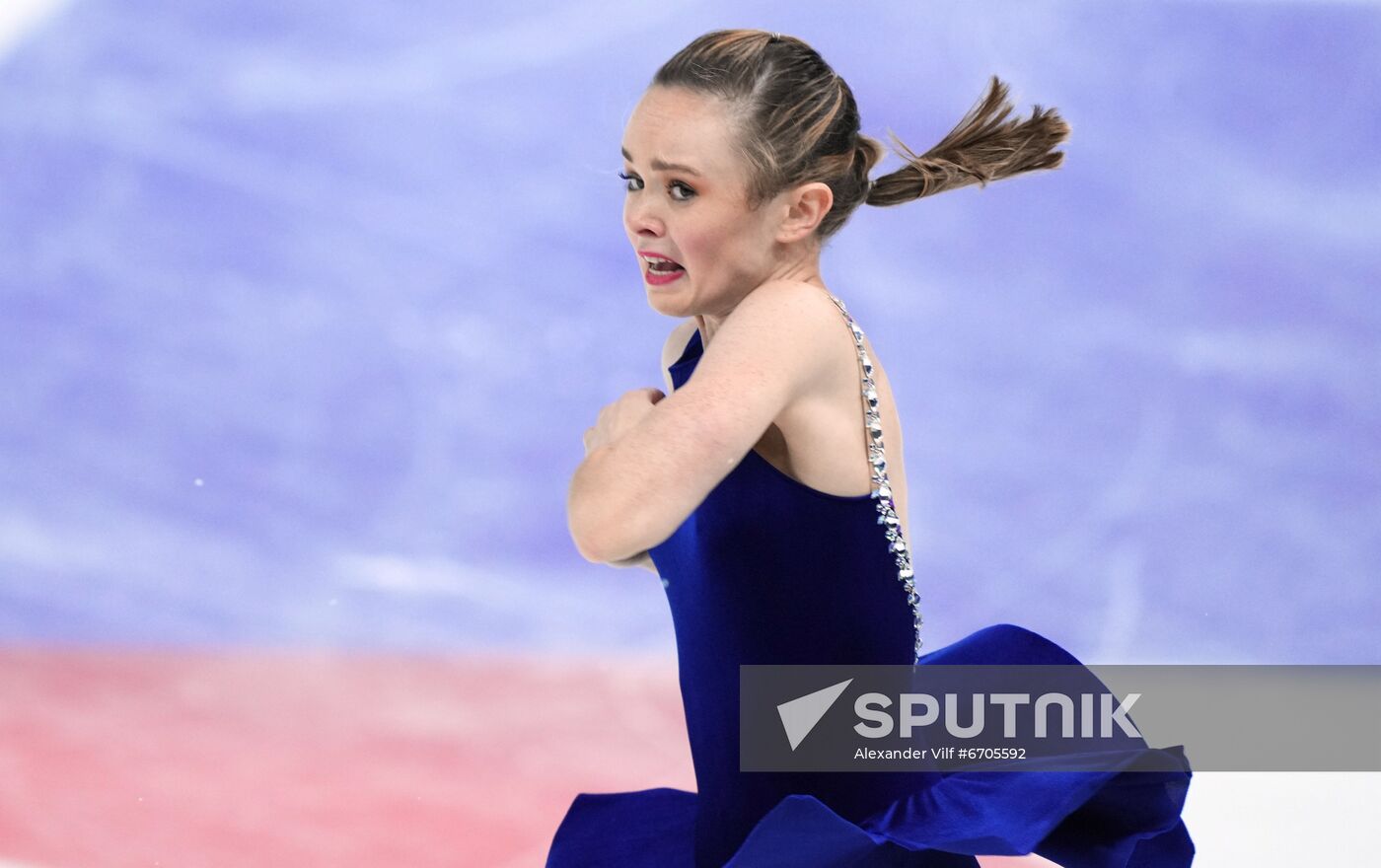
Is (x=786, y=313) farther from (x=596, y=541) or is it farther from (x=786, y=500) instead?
(x=596, y=541)

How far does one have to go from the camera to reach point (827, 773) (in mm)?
1805

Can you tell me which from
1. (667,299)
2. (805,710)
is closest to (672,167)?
(667,299)

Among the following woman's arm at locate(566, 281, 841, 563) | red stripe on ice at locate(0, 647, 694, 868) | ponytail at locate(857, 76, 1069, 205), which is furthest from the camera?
red stripe on ice at locate(0, 647, 694, 868)

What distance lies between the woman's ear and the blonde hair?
0.02m

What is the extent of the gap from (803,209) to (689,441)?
44 centimetres

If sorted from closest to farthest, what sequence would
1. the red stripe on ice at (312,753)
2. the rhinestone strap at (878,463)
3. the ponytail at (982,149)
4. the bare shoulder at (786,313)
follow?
the bare shoulder at (786,313) → the rhinestone strap at (878,463) → the ponytail at (982,149) → the red stripe on ice at (312,753)

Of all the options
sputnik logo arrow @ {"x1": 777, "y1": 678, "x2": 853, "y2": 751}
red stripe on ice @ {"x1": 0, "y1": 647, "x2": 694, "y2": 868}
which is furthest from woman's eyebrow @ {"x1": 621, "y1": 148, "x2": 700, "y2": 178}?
red stripe on ice @ {"x1": 0, "y1": 647, "x2": 694, "y2": 868}

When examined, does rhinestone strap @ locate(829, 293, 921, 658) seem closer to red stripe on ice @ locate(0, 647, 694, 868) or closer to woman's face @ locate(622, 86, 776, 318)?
woman's face @ locate(622, 86, 776, 318)

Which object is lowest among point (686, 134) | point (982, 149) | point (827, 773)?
point (827, 773)

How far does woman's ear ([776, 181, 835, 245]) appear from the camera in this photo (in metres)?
1.81

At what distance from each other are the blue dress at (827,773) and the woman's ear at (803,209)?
0.35ft

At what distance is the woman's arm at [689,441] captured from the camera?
58.6 inches

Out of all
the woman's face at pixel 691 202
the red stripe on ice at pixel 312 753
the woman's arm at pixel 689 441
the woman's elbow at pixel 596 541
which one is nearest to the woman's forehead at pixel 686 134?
the woman's face at pixel 691 202

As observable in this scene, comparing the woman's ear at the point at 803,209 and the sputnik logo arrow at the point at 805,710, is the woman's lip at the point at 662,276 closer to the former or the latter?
the woman's ear at the point at 803,209
